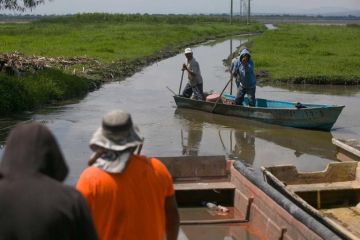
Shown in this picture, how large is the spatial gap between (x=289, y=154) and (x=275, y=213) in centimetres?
598

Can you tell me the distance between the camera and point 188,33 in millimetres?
56844

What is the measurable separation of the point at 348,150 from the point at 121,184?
7299mm

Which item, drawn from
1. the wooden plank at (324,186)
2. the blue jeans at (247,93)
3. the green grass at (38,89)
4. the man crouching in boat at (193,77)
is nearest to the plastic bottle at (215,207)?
the wooden plank at (324,186)

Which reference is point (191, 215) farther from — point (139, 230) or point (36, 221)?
point (36, 221)

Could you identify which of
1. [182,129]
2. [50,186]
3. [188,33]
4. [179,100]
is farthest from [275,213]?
[188,33]

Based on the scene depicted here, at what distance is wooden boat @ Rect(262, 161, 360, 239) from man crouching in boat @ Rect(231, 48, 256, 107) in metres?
5.81

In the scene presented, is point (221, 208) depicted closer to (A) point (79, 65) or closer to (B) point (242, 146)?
(B) point (242, 146)

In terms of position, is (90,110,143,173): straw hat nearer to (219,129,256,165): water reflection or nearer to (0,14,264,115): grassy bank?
(219,129,256,165): water reflection

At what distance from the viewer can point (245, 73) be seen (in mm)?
14164

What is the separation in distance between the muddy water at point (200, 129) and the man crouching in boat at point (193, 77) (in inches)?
20.5

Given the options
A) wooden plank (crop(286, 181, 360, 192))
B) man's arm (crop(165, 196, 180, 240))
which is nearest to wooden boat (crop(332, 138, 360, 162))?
wooden plank (crop(286, 181, 360, 192))

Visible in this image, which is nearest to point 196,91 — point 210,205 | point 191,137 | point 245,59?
point 245,59

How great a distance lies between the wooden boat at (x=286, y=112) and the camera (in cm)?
1315

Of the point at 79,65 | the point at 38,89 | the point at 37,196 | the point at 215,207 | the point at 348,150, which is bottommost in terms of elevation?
the point at 79,65
